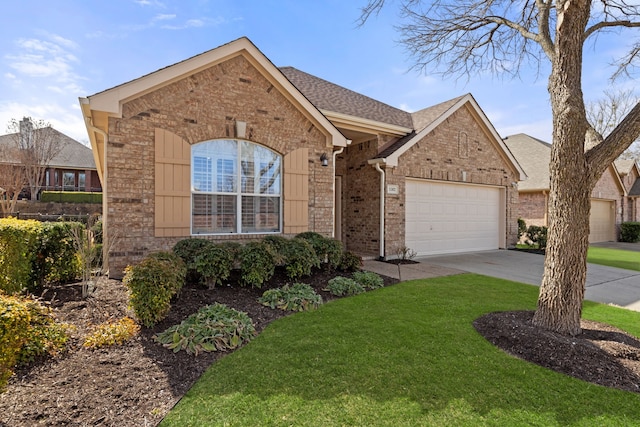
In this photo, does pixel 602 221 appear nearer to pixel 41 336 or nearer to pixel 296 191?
pixel 296 191

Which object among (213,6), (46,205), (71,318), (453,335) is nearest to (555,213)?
(453,335)

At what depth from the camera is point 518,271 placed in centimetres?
902

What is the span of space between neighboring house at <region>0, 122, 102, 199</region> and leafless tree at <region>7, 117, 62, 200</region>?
38.1 inches

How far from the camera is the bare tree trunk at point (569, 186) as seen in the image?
4.12 m

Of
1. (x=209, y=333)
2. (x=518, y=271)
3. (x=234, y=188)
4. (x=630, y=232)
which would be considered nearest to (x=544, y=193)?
(x=630, y=232)

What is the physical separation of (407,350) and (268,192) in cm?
519

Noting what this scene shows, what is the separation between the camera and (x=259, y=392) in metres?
2.96

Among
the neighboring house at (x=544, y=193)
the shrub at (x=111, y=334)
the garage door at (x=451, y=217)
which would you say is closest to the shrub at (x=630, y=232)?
the neighboring house at (x=544, y=193)

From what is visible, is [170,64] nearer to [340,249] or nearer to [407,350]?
[340,249]

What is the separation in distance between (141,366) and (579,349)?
4.68 m

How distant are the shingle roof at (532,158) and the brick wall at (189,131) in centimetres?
1406

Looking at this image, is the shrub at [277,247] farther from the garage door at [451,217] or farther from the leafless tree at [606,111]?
the leafless tree at [606,111]

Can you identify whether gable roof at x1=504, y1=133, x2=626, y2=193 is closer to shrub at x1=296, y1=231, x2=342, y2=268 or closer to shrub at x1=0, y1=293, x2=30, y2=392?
shrub at x1=296, y1=231, x2=342, y2=268

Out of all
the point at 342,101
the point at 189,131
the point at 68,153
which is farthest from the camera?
the point at 68,153
